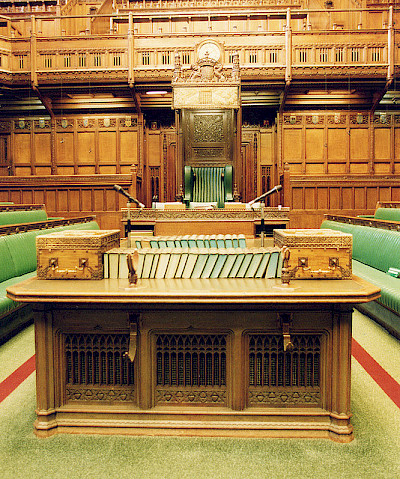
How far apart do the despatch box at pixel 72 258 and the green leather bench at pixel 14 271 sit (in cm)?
126

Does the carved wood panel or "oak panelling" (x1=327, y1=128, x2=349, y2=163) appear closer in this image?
the carved wood panel

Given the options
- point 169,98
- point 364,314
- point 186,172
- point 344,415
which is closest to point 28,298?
point 344,415

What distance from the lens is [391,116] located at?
32.7 feet

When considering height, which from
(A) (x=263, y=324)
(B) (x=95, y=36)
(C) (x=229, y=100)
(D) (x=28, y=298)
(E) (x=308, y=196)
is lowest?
(A) (x=263, y=324)

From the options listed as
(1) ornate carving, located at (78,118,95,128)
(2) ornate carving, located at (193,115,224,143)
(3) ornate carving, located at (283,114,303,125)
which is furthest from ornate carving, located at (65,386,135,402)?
(1) ornate carving, located at (78,118,95,128)

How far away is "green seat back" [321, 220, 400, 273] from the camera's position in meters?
3.82

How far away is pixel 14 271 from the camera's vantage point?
383 centimetres

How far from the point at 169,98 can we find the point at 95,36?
211 centimetres

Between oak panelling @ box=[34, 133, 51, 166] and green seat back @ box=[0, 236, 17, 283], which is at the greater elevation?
oak panelling @ box=[34, 133, 51, 166]

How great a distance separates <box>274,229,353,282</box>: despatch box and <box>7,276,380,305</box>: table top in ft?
0.27

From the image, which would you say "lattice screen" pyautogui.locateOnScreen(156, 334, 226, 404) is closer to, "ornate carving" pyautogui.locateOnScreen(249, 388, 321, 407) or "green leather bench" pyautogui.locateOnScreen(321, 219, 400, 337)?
"ornate carving" pyautogui.locateOnScreen(249, 388, 321, 407)

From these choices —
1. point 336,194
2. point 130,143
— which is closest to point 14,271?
point 336,194

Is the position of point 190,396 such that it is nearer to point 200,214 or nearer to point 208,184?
point 200,214

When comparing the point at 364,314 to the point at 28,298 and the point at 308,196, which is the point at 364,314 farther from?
the point at 308,196
